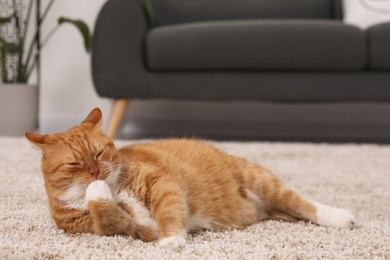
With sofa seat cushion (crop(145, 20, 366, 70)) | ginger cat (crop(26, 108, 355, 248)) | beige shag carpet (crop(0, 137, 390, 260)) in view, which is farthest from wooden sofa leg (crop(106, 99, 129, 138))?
ginger cat (crop(26, 108, 355, 248))

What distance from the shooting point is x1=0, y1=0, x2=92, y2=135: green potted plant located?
115 inches

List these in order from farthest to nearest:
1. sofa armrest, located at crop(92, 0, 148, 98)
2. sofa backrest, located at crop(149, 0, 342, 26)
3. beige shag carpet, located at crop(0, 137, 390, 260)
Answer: sofa backrest, located at crop(149, 0, 342, 26) < sofa armrest, located at crop(92, 0, 148, 98) < beige shag carpet, located at crop(0, 137, 390, 260)

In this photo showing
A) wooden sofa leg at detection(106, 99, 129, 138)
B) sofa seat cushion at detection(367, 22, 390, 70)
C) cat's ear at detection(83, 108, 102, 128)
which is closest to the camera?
cat's ear at detection(83, 108, 102, 128)

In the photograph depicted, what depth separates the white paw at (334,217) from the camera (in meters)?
0.97

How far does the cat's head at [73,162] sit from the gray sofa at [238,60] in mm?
1594

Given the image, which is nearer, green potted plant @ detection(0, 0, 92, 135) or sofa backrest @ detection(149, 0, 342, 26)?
green potted plant @ detection(0, 0, 92, 135)

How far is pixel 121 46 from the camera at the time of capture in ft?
8.13

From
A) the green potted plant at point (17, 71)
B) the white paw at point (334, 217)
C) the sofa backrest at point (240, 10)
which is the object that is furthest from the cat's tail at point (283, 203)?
the sofa backrest at point (240, 10)

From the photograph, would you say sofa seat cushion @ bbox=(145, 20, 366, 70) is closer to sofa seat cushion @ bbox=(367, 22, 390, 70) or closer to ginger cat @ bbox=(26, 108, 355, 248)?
sofa seat cushion @ bbox=(367, 22, 390, 70)

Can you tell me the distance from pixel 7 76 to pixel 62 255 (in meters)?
2.50

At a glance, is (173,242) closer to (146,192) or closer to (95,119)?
(146,192)

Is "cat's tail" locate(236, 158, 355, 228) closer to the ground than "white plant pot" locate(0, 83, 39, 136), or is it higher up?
higher up

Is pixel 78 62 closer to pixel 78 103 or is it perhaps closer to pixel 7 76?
pixel 78 103

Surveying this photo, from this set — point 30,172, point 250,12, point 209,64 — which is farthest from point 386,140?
point 30,172
